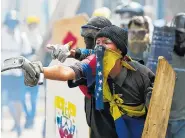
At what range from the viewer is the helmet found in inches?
255

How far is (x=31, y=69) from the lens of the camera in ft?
7.17

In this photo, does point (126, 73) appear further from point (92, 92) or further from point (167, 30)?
point (167, 30)

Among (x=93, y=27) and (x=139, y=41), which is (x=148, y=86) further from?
(x=139, y=41)

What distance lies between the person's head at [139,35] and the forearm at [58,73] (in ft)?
7.51

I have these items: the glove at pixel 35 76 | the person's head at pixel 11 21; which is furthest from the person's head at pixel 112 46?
the person's head at pixel 11 21

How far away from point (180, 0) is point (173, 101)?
488 centimetres

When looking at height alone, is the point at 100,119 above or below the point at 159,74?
below

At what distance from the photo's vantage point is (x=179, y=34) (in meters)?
3.68

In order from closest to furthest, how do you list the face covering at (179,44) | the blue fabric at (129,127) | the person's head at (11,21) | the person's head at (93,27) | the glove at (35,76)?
1. the glove at (35,76)
2. the blue fabric at (129,127)
3. the person's head at (93,27)
4. the face covering at (179,44)
5. the person's head at (11,21)

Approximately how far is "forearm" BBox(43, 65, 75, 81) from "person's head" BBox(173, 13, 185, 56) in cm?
125

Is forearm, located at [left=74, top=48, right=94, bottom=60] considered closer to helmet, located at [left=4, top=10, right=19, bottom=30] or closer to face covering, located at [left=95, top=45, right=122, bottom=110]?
face covering, located at [left=95, top=45, right=122, bottom=110]

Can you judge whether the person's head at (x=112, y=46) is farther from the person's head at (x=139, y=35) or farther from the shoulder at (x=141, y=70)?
the person's head at (x=139, y=35)

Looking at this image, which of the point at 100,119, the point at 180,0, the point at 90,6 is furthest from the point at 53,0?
the point at 100,119

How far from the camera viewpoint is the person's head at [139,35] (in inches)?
183
